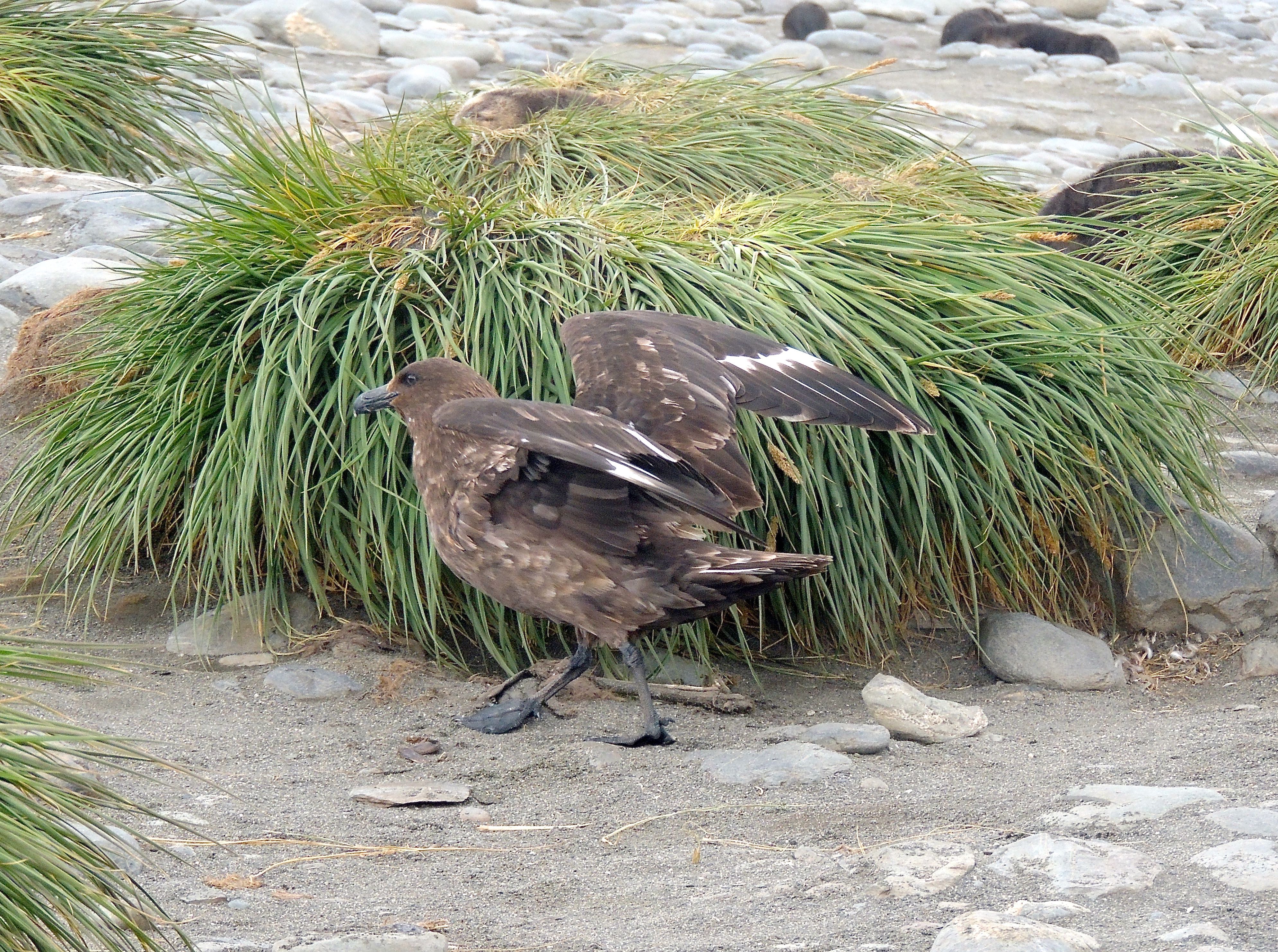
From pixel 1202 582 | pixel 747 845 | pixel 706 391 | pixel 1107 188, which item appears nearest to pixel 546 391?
pixel 706 391

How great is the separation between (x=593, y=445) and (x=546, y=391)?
832 mm

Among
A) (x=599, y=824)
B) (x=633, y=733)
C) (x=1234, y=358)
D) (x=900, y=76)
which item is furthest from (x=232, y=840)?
(x=900, y=76)

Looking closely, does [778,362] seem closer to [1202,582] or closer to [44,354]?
[1202,582]

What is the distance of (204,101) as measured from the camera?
276 inches

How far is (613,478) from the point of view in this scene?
11.0 feet

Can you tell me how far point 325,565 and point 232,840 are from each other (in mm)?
1198

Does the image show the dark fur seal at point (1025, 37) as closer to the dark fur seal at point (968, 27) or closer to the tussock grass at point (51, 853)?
the dark fur seal at point (968, 27)

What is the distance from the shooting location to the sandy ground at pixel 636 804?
247 cm

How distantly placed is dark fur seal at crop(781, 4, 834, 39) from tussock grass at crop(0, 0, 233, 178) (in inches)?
315

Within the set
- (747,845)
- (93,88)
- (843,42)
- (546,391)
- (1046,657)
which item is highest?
(93,88)

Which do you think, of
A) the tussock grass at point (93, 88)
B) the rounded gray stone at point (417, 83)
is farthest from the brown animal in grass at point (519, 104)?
the rounded gray stone at point (417, 83)

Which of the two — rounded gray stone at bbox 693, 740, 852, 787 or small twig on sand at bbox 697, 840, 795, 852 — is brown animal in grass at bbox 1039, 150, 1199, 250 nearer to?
rounded gray stone at bbox 693, 740, 852, 787

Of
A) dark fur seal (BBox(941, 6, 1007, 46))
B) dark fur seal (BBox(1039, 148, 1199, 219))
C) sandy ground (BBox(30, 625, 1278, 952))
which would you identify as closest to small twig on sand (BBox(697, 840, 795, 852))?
sandy ground (BBox(30, 625, 1278, 952))

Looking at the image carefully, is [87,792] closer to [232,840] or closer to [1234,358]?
[232,840]
